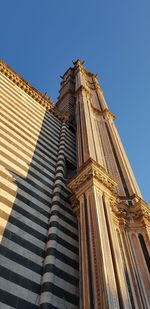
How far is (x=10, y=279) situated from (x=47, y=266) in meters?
1.18

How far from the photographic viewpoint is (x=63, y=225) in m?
8.77

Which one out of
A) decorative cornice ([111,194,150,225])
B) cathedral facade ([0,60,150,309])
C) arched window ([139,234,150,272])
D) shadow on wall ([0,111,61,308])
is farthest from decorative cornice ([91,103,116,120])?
arched window ([139,234,150,272])

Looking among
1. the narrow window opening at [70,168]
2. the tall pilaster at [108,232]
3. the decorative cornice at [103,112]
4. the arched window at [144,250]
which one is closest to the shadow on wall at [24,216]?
the narrow window opening at [70,168]

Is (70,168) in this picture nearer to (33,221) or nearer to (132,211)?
(132,211)

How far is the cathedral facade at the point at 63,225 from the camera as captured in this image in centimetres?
630

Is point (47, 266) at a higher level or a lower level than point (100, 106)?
lower

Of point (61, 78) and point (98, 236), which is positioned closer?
point (98, 236)

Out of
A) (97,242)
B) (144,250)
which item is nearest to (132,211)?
(144,250)

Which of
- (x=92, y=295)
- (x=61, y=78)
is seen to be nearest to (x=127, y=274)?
(x=92, y=295)

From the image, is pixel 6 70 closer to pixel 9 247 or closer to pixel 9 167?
pixel 9 167

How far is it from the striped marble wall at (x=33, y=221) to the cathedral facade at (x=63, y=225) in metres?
0.02

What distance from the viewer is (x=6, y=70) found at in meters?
15.6

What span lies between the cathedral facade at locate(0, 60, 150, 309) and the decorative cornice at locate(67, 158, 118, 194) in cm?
4

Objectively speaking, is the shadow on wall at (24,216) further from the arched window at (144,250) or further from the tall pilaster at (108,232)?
the arched window at (144,250)
